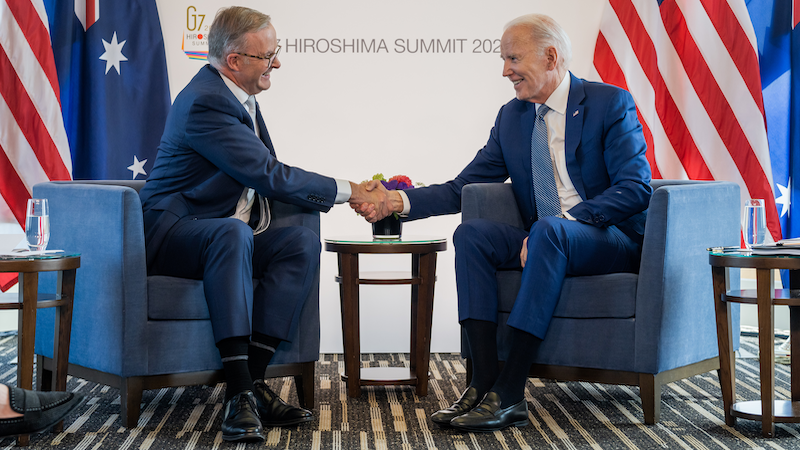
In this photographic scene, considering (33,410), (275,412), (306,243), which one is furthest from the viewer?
(306,243)

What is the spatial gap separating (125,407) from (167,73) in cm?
194

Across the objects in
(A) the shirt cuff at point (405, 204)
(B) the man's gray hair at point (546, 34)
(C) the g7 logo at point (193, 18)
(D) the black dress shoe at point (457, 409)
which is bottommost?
(D) the black dress shoe at point (457, 409)

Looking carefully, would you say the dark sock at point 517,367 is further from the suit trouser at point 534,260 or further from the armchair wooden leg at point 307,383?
the armchair wooden leg at point 307,383

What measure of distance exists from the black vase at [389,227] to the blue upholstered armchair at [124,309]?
0.60 m

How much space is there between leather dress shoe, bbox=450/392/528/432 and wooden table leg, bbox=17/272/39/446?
1155mm

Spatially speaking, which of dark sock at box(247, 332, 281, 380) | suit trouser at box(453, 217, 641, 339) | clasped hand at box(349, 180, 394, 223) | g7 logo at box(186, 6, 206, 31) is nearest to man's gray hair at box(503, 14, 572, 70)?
suit trouser at box(453, 217, 641, 339)

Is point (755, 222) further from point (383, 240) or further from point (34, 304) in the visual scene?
point (34, 304)

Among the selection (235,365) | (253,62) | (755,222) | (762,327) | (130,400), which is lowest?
(130,400)

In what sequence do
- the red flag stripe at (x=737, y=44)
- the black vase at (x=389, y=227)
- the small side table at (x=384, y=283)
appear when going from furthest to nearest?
the red flag stripe at (x=737, y=44) < the black vase at (x=389, y=227) < the small side table at (x=384, y=283)

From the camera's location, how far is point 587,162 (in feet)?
7.91

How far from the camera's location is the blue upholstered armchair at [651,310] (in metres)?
2.09

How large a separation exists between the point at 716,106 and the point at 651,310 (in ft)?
5.65

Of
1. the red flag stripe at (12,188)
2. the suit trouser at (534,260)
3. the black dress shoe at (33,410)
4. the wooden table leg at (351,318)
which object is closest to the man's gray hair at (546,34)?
the suit trouser at (534,260)

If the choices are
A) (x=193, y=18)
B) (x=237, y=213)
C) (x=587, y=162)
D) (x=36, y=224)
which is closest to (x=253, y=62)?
(x=237, y=213)
